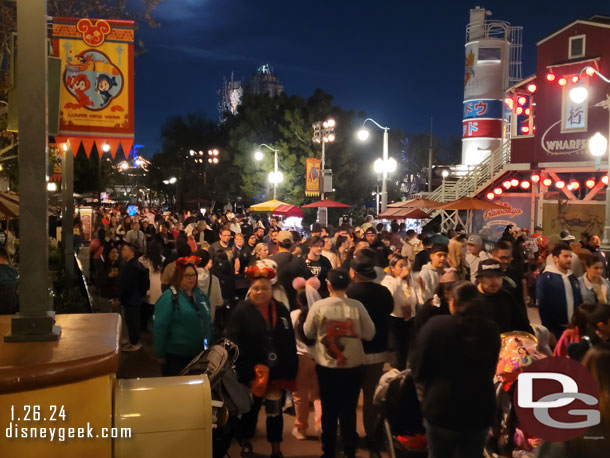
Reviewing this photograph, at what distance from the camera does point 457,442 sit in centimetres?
443

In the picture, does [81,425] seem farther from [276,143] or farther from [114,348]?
[276,143]

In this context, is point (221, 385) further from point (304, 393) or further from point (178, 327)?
point (304, 393)

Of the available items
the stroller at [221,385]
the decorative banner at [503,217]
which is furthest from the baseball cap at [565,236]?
the decorative banner at [503,217]

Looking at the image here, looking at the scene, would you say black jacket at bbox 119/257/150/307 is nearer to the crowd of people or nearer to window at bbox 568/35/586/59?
the crowd of people

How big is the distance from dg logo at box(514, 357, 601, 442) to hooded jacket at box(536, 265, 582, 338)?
8.52 feet

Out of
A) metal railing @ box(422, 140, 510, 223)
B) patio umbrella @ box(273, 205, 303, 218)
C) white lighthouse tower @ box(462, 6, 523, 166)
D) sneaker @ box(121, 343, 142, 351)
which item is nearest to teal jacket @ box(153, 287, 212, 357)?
sneaker @ box(121, 343, 142, 351)

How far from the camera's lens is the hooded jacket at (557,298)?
761 centimetres

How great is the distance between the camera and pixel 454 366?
4.38m

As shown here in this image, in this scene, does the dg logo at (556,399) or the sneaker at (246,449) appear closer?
the dg logo at (556,399)

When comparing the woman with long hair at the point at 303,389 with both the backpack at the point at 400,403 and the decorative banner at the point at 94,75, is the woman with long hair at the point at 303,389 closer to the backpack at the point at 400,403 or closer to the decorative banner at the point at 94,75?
the backpack at the point at 400,403

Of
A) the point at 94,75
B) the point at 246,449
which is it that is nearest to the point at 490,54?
the point at 94,75

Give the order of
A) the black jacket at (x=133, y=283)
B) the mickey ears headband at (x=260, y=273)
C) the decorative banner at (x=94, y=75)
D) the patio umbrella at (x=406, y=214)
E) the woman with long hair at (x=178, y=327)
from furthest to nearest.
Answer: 1. the patio umbrella at (x=406, y=214)
2. the black jacket at (x=133, y=283)
3. the decorative banner at (x=94, y=75)
4. the mickey ears headband at (x=260, y=273)
5. the woman with long hair at (x=178, y=327)

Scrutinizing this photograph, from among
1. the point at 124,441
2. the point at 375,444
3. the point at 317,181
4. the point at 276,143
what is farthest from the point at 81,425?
the point at 276,143

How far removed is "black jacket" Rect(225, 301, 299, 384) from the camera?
5.90 metres
